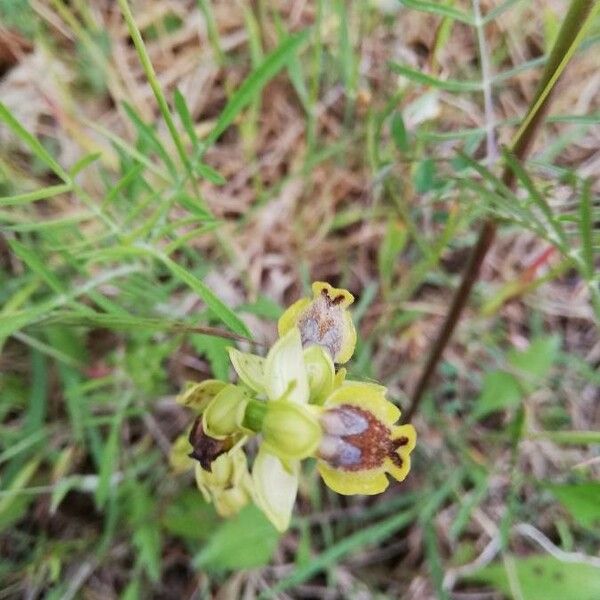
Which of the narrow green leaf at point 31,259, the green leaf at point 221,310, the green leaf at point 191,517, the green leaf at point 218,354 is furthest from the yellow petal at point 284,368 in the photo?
the green leaf at point 191,517

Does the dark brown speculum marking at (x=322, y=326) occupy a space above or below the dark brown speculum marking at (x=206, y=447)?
above

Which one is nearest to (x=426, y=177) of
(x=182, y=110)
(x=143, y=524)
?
(x=182, y=110)

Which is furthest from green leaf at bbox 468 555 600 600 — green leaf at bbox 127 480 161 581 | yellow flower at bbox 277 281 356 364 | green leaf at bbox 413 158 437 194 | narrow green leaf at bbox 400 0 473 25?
narrow green leaf at bbox 400 0 473 25

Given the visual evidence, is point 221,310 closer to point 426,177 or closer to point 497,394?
point 426,177

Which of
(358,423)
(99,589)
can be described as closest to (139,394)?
(99,589)

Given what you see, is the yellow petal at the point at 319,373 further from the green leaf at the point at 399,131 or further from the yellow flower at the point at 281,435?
the green leaf at the point at 399,131
